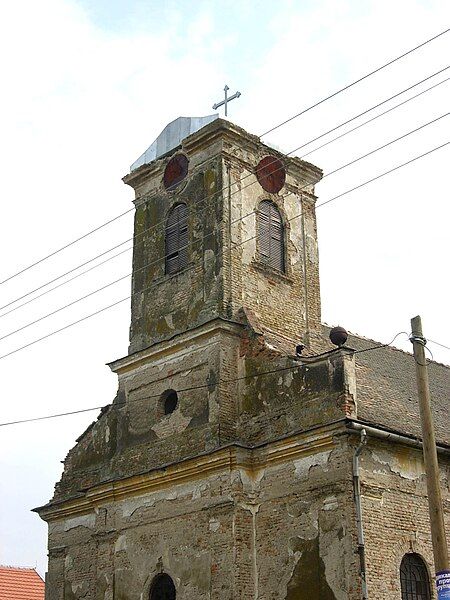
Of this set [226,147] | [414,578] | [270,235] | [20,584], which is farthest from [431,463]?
[20,584]

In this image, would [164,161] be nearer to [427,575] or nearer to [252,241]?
[252,241]

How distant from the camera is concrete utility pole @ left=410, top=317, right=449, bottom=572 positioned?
1120 centimetres

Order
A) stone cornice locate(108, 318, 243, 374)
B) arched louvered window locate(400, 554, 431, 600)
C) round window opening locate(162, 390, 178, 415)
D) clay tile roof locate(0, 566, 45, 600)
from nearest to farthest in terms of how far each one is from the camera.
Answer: arched louvered window locate(400, 554, 431, 600), stone cornice locate(108, 318, 243, 374), round window opening locate(162, 390, 178, 415), clay tile roof locate(0, 566, 45, 600)

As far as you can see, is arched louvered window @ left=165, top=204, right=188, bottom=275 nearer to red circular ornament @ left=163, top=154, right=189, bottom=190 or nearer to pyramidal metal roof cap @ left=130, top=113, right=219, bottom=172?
red circular ornament @ left=163, top=154, right=189, bottom=190

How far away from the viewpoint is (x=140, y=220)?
22578 mm

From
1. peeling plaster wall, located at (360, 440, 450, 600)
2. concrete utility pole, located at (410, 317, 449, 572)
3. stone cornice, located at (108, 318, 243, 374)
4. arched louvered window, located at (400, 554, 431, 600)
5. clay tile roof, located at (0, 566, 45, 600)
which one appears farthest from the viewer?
clay tile roof, located at (0, 566, 45, 600)

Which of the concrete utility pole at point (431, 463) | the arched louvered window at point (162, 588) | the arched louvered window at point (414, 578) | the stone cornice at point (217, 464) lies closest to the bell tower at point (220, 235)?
the stone cornice at point (217, 464)

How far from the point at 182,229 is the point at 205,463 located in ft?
19.6

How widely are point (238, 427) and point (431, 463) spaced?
7255 mm

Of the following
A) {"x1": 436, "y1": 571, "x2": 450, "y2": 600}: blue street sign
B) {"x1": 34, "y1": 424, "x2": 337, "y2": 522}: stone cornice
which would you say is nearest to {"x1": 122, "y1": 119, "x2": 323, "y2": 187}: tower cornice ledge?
{"x1": 34, "y1": 424, "x2": 337, "y2": 522}: stone cornice

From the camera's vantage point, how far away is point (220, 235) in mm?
20172

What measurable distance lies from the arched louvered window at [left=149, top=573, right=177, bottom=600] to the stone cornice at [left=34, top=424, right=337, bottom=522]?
1770 millimetres

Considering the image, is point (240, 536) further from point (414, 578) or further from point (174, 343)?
point (174, 343)

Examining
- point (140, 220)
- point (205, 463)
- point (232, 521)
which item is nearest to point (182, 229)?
point (140, 220)
